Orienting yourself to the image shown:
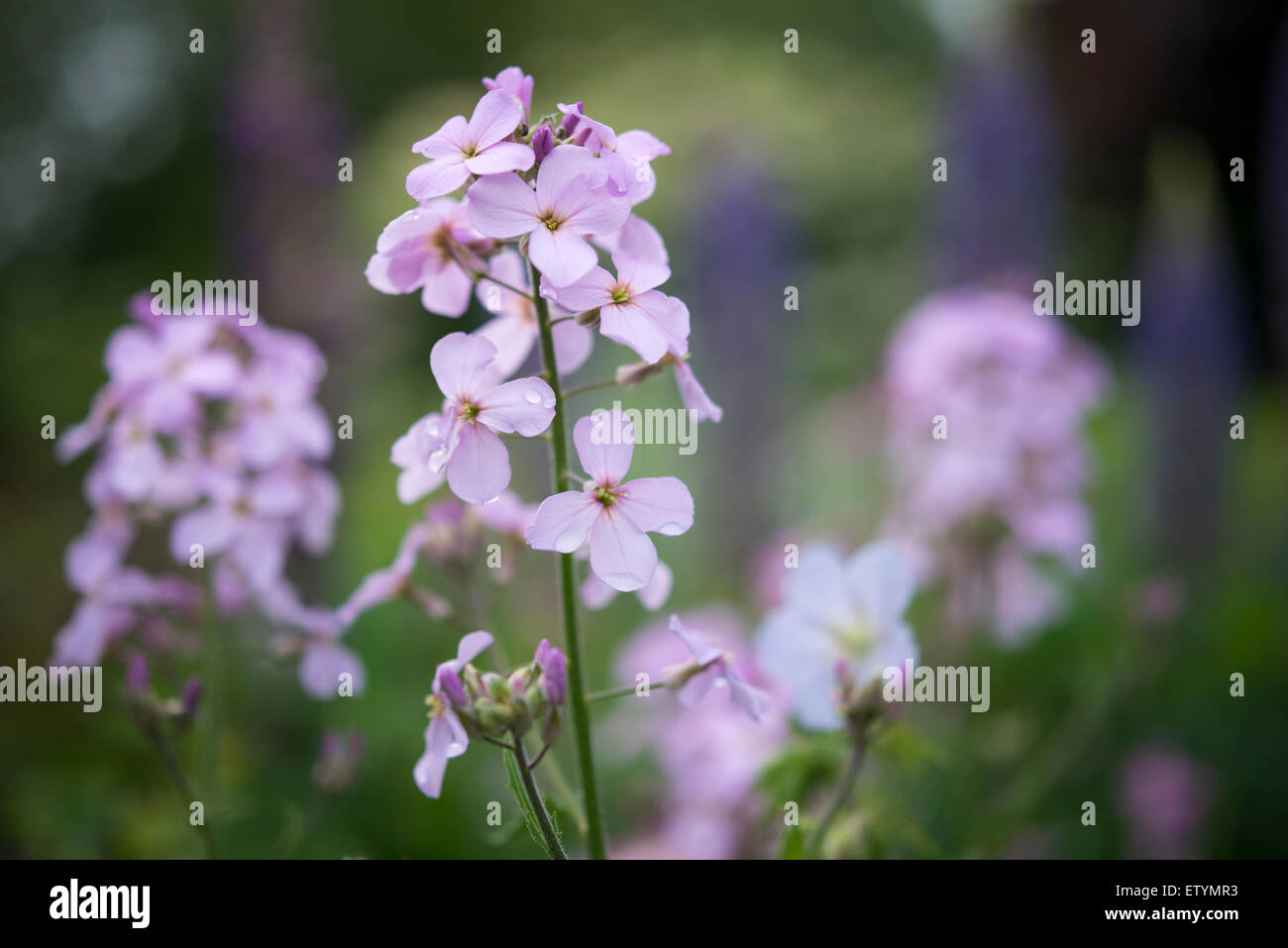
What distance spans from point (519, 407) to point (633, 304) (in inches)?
6.0

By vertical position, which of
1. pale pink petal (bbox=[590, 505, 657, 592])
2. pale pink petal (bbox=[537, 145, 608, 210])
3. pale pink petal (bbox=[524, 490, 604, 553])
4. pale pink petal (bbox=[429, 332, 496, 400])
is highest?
pale pink petal (bbox=[537, 145, 608, 210])

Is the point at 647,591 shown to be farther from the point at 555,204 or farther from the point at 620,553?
the point at 555,204

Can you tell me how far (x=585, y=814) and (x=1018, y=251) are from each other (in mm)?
3527

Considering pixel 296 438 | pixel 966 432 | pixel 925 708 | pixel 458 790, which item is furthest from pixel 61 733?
pixel 966 432

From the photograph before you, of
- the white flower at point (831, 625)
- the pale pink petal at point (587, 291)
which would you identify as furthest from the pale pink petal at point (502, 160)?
the white flower at point (831, 625)

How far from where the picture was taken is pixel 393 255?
1080 mm

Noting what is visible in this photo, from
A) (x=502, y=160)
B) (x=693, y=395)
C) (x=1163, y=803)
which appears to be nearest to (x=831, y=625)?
(x=693, y=395)

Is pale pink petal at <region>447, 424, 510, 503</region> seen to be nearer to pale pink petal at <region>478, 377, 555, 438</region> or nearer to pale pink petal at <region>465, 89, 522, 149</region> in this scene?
pale pink petal at <region>478, 377, 555, 438</region>

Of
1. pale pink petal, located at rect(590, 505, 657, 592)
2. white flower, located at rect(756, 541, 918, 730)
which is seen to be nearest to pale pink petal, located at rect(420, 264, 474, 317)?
pale pink petal, located at rect(590, 505, 657, 592)

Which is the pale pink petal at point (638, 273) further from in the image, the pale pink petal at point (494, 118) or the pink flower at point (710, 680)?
the pink flower at point (710, 680)

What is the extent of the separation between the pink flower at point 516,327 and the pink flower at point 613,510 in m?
0.20

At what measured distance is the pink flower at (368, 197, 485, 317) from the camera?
106 centimetres

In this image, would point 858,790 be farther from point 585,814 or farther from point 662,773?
point 662,773

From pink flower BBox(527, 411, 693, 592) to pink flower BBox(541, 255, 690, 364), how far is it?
0.08 meters
